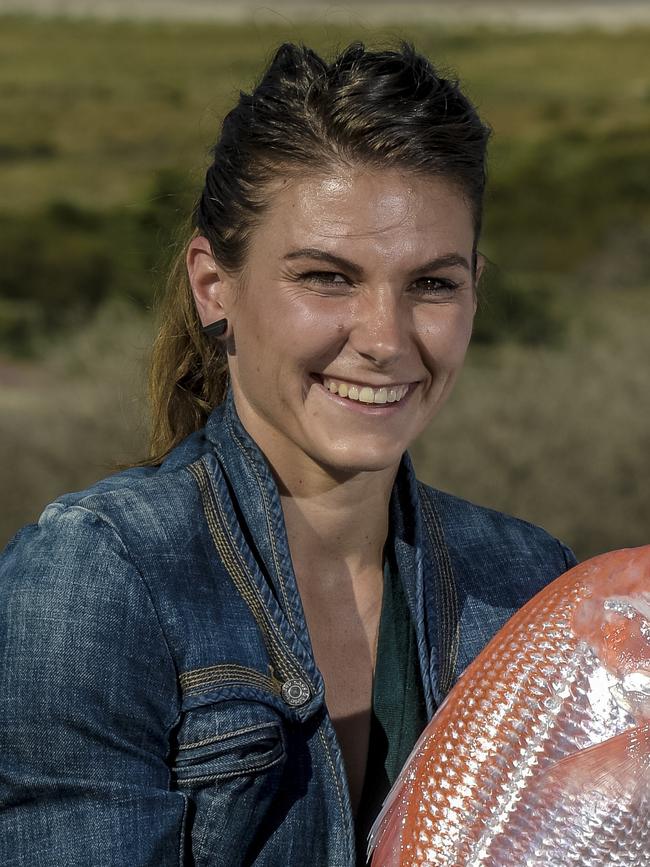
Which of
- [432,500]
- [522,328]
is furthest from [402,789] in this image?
[522,328]

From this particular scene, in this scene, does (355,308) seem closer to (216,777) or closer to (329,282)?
(329,282)

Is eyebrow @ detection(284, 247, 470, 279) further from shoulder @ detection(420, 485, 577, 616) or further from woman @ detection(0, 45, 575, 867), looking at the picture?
shoulder @ detection(420, 485, 577, 616)

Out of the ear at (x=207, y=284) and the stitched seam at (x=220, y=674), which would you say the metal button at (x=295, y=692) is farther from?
the ear at (x=207, y=284)

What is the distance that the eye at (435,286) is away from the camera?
1.79 m

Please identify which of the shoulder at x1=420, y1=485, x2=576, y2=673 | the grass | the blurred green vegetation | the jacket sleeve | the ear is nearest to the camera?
the jacket sleeve

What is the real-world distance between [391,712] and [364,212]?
0.76 meters

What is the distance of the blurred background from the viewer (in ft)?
30.2

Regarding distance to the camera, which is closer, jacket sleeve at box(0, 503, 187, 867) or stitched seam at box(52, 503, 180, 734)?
jacket sleeve at box(0, 503, 187, 867)

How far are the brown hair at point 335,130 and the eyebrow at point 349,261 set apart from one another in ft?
0.39

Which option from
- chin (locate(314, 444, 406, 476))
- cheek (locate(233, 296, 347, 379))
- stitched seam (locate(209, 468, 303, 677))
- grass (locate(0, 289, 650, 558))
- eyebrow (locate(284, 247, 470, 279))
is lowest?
grass (locate(0, 289, 650, 558))

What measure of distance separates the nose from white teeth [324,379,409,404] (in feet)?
0.17

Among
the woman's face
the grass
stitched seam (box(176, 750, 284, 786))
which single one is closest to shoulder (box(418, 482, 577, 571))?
the woman's face

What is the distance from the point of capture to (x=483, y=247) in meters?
12.9

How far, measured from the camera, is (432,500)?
7.14 feet
